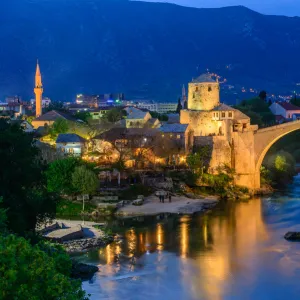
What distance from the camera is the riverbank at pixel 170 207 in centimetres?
3369

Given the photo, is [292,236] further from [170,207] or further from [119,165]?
[119,165]

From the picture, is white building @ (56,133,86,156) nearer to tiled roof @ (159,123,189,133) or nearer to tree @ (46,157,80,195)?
tiled roof @ (159,123,189,133)

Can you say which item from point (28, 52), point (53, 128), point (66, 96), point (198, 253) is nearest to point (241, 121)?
point (53, 128)

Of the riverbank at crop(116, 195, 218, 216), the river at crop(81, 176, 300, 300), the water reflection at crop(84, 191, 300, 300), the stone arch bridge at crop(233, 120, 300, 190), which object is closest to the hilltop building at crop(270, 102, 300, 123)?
the stone arch bridge at crop(233, 120, 300, 190)

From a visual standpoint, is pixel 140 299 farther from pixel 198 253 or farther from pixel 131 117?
pixel 131 117

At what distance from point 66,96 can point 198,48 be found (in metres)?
45.9

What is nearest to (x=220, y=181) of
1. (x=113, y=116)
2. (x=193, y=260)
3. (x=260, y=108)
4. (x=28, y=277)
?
(x=193, y=260)

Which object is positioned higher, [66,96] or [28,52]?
[28,52]

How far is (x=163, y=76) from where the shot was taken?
17938 centimetres

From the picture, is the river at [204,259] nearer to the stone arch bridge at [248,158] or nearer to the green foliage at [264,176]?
the stone arch bridge at [248,158]

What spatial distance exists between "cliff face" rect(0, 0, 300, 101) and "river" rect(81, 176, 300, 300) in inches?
5285

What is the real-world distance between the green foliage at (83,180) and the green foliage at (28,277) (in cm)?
2312

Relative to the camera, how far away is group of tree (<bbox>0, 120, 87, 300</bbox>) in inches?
403

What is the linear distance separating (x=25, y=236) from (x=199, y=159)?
79.3 ft
